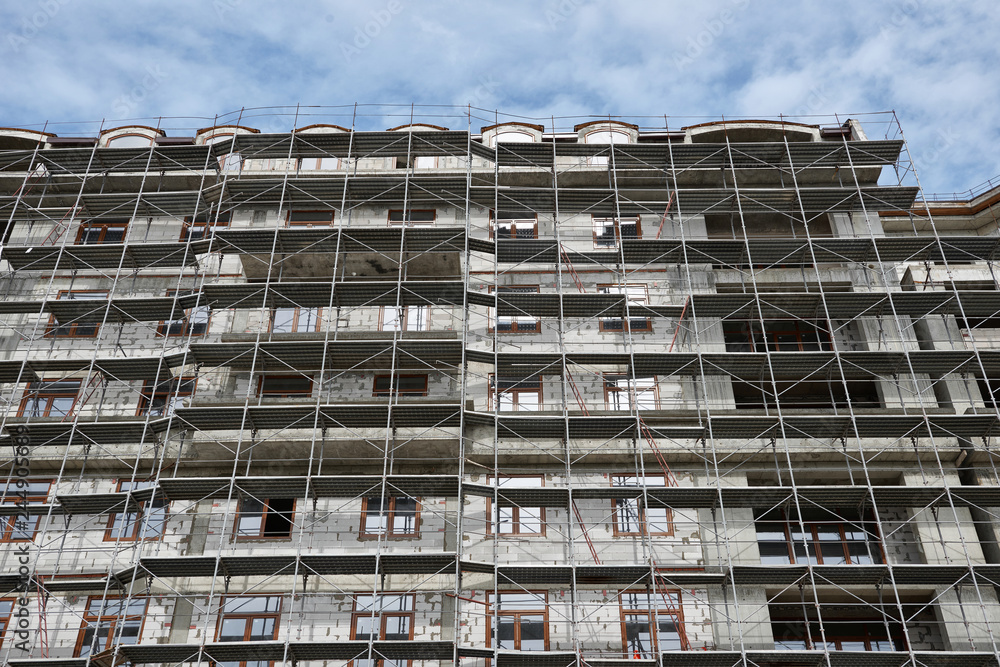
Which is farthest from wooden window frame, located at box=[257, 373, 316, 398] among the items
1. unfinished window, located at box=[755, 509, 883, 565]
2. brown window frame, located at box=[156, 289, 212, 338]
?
unfinished window, located at box=[755, 509, 883, 565]

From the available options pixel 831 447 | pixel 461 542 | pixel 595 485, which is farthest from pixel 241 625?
pixel 831 447

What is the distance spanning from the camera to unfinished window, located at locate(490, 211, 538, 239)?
102 feet

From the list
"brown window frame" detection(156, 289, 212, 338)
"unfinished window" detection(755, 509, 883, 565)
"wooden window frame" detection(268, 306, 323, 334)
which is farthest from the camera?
"brown window frame" detection(156, 289, 212, 338)

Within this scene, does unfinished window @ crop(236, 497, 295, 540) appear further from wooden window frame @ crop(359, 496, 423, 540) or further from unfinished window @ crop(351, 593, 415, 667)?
unfinished window @ crop(351, 593, 415, 667)

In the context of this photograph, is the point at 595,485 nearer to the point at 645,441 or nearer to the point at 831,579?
the point at 645,441

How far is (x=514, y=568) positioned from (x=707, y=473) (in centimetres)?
603

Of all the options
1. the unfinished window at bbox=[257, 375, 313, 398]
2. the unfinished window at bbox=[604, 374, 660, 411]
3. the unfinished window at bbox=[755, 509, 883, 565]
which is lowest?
the unfinished window at bbox=[755, 509, 883, 565]

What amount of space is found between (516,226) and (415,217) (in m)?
3.45

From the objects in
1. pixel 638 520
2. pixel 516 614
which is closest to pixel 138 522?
pixel 516 614

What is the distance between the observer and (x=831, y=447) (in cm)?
2577

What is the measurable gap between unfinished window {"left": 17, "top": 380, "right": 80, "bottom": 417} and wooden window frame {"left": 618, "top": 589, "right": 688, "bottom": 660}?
17.1 meters

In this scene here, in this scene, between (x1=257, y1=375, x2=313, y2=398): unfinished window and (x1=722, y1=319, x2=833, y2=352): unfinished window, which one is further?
(x1=722, y1=319, x2=833, y2=352): unfinished window

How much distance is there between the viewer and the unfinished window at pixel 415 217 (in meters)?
31.2

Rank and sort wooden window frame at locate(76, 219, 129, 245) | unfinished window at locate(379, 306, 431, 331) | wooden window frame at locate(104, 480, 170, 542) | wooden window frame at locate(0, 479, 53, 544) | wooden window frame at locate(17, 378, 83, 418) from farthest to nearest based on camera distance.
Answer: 1. wooden window frame at locate(76, 219, 129, 245)
2. unfinished window at locate(379, 306, 431, 331)
3. wooden window frame at locate(17, 378, 83, 418)
4. wooden window frame at locate(0, 479, 53, 544)
5. wooden window frame at locate(104, 480, 170, 542)
